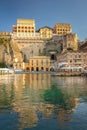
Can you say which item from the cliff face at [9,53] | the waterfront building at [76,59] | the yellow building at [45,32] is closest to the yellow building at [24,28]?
the yellow building at [45,32]

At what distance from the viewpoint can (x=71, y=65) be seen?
94625 millimetres

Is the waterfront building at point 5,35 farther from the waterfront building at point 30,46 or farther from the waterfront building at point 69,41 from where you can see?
the waterfront building at point 69,41

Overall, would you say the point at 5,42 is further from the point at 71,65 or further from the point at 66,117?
the point at 66,117

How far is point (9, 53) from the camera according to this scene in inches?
4882

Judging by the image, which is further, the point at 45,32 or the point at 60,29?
the point at 60,29

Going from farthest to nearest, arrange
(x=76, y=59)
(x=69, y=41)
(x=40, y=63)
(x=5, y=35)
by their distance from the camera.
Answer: (x=5, y=35) → (x=69, y=41) → (x=40, y=63) → (x=76, y=59)

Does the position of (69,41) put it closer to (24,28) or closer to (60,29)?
(60,29)

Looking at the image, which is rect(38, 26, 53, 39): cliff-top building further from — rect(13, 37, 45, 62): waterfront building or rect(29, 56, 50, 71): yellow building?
rect(29, 56, 50, 71): yellow building

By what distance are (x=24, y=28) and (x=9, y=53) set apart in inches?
1025

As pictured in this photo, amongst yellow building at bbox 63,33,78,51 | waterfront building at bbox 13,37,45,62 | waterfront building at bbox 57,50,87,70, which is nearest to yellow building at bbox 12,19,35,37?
waterfront building at bbox 13,37,45,62

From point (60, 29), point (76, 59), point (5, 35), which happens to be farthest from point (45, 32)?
point (76, 59)

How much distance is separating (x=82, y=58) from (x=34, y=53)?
47505 mm

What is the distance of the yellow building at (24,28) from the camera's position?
143 meters

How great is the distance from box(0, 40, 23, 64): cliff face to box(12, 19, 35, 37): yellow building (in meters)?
15.7
